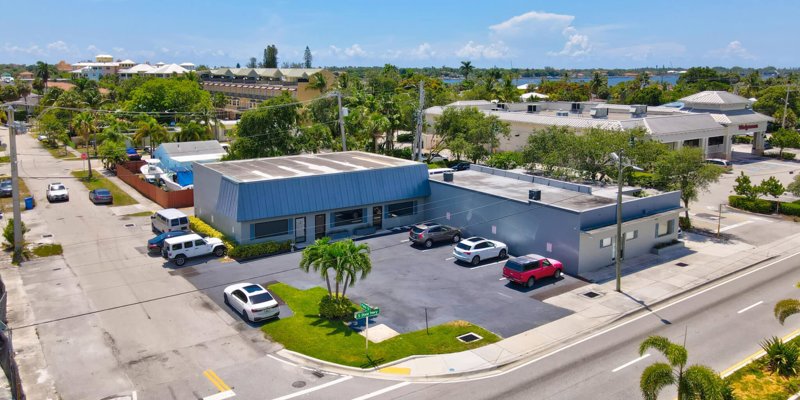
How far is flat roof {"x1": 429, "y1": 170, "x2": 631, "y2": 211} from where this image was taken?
3886 centimetres

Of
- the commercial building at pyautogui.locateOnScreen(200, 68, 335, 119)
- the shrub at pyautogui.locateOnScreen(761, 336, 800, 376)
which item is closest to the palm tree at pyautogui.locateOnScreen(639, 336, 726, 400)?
the shrub at pyautogui.locateOnScreen(761, 336, 800, 376)

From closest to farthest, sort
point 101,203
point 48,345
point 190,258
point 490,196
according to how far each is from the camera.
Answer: point 48,345 < point 190,258 < point 490,196 < point 101,203

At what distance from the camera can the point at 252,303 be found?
28.0m

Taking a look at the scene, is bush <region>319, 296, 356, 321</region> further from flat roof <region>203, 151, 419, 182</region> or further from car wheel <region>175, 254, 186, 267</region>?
flat roof <region>203, 151, 419, 182</region>

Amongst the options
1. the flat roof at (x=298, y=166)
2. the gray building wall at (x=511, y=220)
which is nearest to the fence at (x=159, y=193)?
the flat roof at (x=298, y=166)

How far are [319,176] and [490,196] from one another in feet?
38.5

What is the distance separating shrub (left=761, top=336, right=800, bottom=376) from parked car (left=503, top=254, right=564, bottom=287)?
39.1 feet

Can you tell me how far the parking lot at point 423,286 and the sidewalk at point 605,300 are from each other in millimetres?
1093

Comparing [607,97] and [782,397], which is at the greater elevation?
[607,97]

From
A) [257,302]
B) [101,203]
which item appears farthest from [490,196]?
[101,203]

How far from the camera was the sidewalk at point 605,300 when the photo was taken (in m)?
23.9

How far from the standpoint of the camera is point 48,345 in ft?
84.3

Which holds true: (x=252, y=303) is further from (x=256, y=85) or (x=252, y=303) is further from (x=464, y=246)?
(x=256, y=85)

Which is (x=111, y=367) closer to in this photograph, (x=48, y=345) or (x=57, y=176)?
(x=48, y=345)
